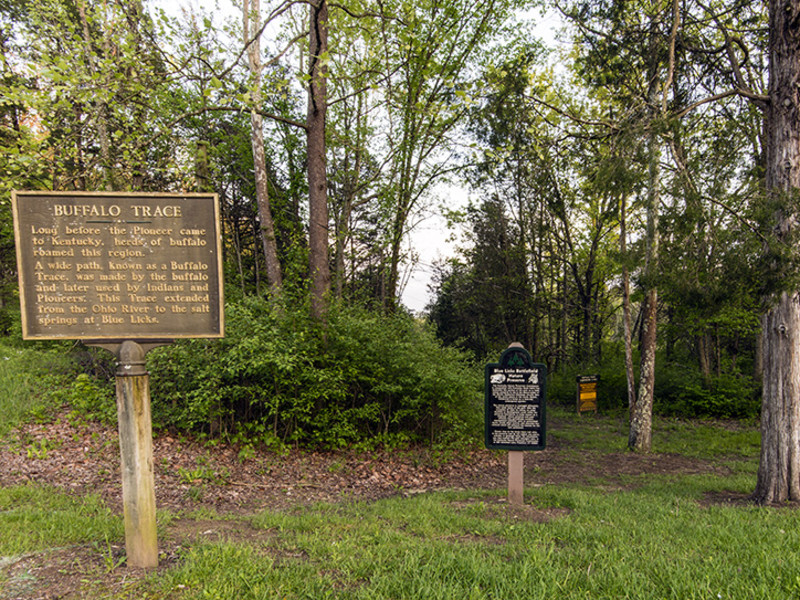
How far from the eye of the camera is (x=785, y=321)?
6.39 meters

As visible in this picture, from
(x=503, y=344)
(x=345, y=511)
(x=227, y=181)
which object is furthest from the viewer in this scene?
(x=503, y=344)

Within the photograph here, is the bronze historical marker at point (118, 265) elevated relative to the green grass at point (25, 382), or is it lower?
elevated

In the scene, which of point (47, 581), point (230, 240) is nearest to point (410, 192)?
point (230, 240)

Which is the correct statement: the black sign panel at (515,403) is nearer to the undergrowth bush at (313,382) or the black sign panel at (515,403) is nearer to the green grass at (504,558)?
the green grass at (504,558)

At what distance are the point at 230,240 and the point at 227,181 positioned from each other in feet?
8.52

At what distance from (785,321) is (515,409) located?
386cm

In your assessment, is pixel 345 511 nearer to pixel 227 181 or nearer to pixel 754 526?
pixel 754 526

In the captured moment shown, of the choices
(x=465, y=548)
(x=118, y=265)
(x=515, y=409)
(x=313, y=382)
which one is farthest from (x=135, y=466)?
(x=313, y=382)

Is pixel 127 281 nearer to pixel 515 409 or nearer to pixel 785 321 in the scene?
pixel 515 409

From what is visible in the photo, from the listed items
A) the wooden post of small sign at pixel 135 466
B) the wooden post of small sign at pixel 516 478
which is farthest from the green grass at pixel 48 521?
the wooden post of small sign at pixel 516 478

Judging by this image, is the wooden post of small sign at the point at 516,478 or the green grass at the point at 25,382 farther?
the green grass at the point at 25,382

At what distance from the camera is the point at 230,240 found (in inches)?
786

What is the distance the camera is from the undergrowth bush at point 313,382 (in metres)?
8.69

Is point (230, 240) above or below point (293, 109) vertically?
below
